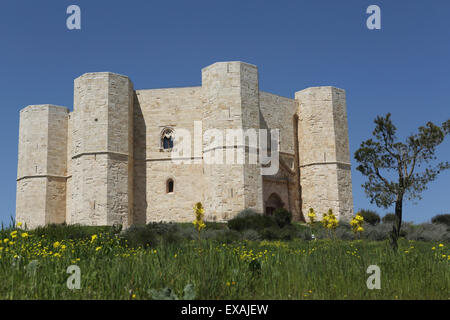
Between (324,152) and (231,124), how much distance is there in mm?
6402

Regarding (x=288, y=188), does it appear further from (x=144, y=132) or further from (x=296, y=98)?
(x=144, y=132)

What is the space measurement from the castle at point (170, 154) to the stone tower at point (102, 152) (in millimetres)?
53

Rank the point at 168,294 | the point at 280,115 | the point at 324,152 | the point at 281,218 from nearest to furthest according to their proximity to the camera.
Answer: the point at 168,294 → the point at 281,218 → the point at 324,152 → the point at 280,115

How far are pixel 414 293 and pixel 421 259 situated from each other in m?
1.61

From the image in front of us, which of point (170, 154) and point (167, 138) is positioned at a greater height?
point (167, 138)

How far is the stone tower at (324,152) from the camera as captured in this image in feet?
90.5

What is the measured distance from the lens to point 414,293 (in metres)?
5.80

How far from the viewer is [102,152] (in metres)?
25.0

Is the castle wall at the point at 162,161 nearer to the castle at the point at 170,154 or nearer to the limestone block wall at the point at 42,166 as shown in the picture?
the castle at the point at 170,154

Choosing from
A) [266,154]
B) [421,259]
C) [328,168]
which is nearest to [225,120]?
[266,154]

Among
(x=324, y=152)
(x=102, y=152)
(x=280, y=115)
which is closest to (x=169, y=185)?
(x=102, y=152)

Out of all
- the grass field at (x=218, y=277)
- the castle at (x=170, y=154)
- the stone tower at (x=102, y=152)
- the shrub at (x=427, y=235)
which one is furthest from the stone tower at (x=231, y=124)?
the grass field at (x=218, y=277)

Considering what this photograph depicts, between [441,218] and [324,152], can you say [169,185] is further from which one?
[441,218]

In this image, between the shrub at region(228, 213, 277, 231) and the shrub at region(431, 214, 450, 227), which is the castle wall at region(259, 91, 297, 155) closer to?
the shrub at region(228, 213, 277, 231)
